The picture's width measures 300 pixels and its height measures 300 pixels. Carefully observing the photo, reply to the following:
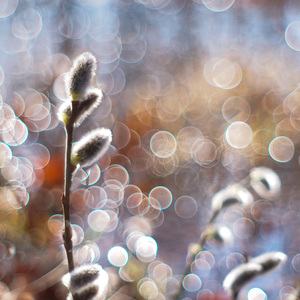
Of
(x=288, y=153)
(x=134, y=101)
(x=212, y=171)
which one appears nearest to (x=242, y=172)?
(x=212, y=171)

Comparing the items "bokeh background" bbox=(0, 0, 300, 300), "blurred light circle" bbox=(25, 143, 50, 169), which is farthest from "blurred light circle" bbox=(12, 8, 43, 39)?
"blurred light circle" bbox=(25, 143, 50, 169)

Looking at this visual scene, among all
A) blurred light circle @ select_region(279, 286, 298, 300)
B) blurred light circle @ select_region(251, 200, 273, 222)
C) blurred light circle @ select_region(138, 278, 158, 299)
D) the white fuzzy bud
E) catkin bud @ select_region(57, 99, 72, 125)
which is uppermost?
blurred light circle @ select_region(251, 200, 273, 222)

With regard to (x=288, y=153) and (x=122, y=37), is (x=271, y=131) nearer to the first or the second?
(x=288, y=153)

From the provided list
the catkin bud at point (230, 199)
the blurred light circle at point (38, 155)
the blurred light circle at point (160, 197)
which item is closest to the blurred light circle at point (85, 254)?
the catkin bud at point (230, 199)

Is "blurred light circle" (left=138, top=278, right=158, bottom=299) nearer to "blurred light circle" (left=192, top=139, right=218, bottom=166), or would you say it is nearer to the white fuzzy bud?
the white fuzzy bud

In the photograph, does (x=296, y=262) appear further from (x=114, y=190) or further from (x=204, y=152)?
(x=114, y=190)

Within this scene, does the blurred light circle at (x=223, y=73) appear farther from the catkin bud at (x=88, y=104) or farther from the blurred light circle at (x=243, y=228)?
the catkin bud at (x=88, y=104)
